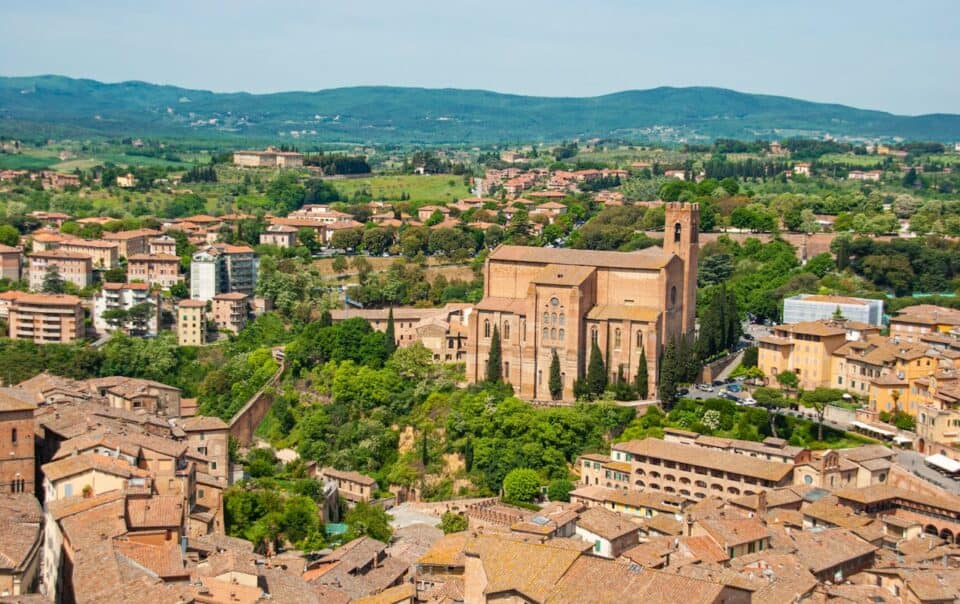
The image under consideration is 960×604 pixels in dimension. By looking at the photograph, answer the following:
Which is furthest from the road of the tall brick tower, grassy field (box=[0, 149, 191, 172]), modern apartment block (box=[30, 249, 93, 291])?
grassy field (box=[0, 149, 191, 172])

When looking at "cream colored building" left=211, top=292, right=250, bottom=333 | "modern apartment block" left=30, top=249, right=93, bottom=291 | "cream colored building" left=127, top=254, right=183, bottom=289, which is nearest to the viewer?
"cream colored building" left=211, top=292, right=250, bottom=333

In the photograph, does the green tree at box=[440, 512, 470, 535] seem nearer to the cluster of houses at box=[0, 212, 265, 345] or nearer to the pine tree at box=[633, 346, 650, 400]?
the pine tree at box=[633, 346, 650, 400]

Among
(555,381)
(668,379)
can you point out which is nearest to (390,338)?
(555,381)

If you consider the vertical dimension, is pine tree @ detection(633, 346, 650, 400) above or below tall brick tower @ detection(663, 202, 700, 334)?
below

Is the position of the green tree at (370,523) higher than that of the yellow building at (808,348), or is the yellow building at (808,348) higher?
the yellow building at (808,348)

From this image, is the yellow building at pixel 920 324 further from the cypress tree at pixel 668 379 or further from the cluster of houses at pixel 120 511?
the cluster of houses at pixel 120 511

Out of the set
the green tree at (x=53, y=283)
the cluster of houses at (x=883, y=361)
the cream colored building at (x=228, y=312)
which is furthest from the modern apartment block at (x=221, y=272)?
the cluster of houses at (x=883, y=361)
